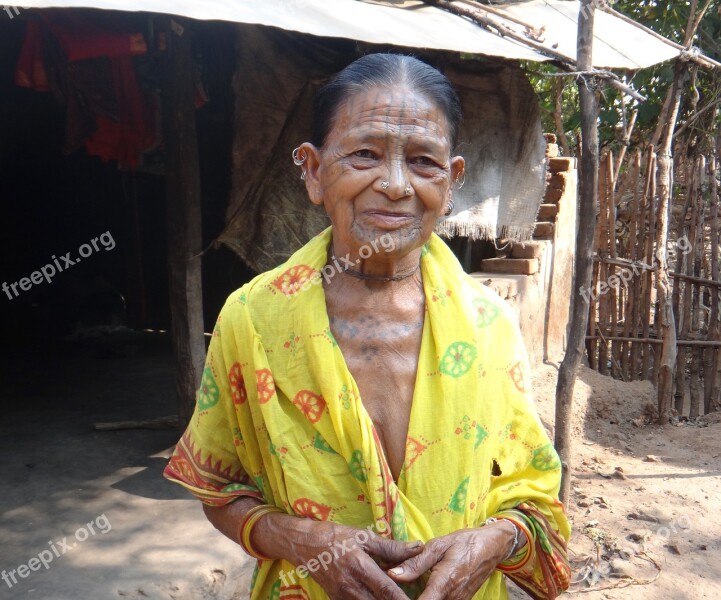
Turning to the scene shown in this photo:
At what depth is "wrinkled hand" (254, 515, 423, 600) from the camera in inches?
48.1

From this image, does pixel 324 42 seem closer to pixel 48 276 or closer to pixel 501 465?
pixel 501 465

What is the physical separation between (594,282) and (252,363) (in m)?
5.85

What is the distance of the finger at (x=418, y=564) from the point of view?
1.20 meters

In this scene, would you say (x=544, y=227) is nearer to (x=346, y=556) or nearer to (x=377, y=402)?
(x=377, y=402)

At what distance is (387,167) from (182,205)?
319cm

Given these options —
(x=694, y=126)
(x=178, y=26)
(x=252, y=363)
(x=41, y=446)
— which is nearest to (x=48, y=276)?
(x=41, y=446)

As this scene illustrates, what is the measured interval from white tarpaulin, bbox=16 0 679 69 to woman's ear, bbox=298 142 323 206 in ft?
5.00

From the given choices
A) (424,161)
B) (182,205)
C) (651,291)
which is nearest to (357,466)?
(424,161)

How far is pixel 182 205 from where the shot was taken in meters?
4.31

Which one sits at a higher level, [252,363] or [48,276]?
[252,363]

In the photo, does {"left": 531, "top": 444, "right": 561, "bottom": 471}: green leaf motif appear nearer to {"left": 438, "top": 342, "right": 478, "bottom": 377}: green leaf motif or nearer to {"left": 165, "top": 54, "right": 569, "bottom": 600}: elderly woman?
{"left": 165, "top": 54, "right": 569, "bottom": 600}: elderly woman

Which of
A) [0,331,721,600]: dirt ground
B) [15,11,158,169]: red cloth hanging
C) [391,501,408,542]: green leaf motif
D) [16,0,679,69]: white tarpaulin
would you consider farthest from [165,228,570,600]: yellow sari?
[15,11,158,169]: red cloth hanging

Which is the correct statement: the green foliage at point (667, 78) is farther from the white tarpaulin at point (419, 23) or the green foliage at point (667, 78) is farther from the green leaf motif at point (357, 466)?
the green leaf motif at point (357, 466)

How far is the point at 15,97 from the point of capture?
5.93 meters
